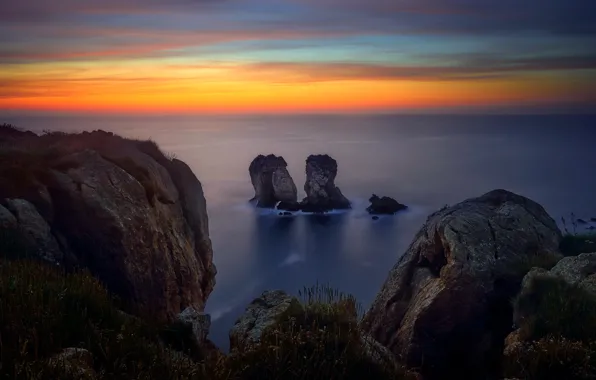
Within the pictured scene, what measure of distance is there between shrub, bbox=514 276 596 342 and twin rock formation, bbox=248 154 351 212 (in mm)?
90146

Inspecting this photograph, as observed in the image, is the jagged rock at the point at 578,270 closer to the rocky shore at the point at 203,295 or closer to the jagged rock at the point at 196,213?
the rocky shore at the point at 203,295

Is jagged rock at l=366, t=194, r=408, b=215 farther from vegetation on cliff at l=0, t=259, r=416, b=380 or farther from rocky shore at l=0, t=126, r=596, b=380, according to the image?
vegetation on cliff at l=0, t=259, r=416, b=380

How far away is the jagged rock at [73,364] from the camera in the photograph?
5680 millimetres

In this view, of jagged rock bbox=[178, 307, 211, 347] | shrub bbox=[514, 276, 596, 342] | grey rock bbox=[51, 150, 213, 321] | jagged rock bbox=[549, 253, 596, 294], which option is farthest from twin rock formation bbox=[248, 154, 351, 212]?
jagged rock bbox=[178, 307, 211, 347]

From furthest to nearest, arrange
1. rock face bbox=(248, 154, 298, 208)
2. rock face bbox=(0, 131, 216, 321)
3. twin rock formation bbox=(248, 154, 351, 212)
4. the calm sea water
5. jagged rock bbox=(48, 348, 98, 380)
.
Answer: rock face bbox=(248, 154, 298, 208)
twin rock formation bbox=(248, 154, 351, 212)
the calm sea water
rock face bbox=(0, 131, 216, 321)
jagged rock bbox=(48, 348, 98, 380)

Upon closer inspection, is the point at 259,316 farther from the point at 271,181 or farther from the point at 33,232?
the point at 271,181

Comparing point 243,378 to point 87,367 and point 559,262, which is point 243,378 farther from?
point 559,262

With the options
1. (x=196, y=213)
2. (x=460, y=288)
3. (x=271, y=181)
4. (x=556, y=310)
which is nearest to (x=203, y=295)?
(x=196, y=213)

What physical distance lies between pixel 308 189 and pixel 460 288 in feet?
309

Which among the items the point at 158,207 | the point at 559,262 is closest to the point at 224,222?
the point at 158,207

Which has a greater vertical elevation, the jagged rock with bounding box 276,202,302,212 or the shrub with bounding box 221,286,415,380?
the shrub with bounding box 221,286,415,380

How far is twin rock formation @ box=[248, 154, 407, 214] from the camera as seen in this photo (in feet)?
333

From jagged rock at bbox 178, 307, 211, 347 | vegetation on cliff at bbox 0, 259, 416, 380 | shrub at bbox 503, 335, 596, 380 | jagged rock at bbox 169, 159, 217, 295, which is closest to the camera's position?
vegetation on cliff at bbox 0, 259, 416, 380

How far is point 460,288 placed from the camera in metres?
13.0
